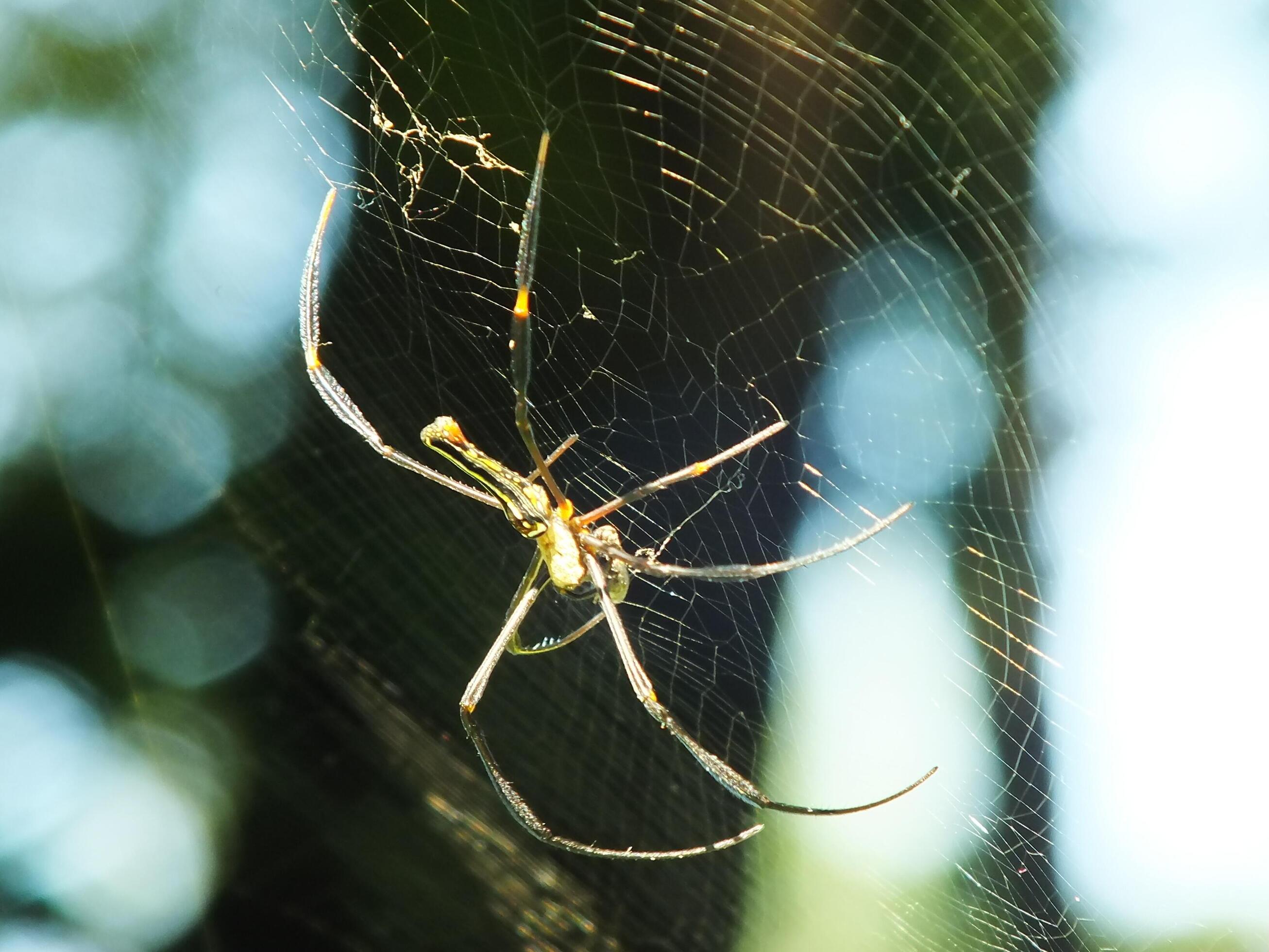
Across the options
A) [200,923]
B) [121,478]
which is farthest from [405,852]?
[121,478]

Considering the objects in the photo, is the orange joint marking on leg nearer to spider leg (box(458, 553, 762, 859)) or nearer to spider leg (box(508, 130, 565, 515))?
spider leg (box(508, 130, 565, 515))

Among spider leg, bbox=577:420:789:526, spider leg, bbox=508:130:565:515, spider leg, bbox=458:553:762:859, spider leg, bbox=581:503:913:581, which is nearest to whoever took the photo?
spider leg, bbox=508:130:565:515

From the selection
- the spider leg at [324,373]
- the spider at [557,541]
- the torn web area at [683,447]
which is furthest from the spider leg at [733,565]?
the spider leg at [324,373]

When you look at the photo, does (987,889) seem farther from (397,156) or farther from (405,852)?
(405,852)

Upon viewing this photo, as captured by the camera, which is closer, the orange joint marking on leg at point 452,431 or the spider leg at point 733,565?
the spider leg at point 733,565

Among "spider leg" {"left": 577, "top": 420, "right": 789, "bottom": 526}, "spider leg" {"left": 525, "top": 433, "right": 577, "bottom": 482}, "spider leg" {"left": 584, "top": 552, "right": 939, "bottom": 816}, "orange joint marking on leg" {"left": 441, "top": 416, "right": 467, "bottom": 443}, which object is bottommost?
"spider leg" {"left": 584, "top": 552, "right": 939, "bottom": 816}

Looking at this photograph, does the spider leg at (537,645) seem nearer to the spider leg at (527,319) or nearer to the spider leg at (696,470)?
the spider leg at (527,319)

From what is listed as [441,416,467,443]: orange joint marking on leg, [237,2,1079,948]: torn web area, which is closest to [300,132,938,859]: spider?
[441,416,467,443]: orange joint marking on leg
